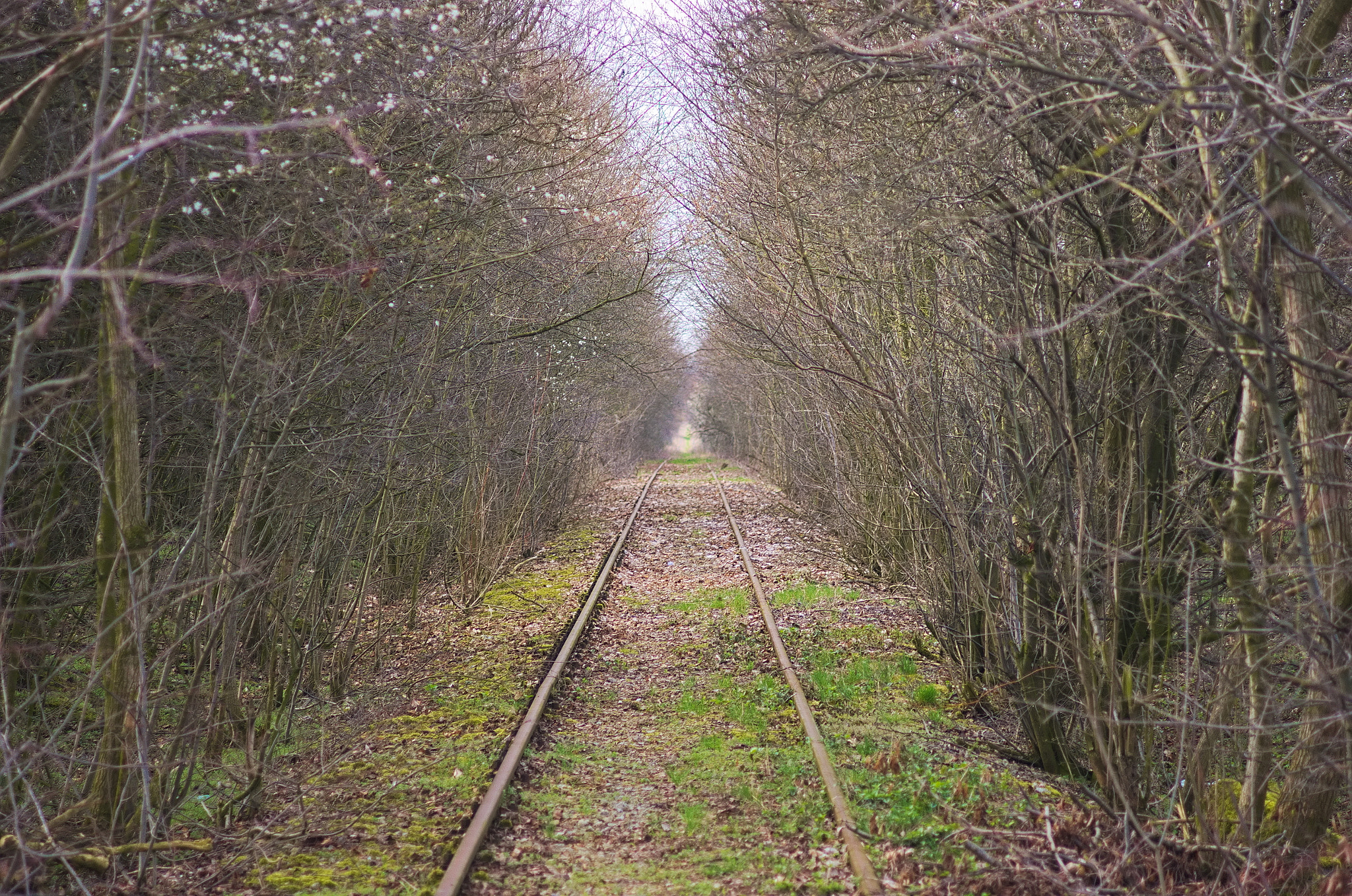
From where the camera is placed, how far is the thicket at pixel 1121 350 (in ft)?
14.5

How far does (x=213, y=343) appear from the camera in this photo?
6.64 metres

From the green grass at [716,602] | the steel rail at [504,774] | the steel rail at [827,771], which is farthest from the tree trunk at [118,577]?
the green grass at [716,602]

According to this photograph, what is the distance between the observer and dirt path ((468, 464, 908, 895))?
212 inches

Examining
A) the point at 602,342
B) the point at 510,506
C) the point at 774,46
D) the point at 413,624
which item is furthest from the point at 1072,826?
the point at 602,342

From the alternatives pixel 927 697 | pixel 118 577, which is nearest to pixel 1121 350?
pixel 927 697

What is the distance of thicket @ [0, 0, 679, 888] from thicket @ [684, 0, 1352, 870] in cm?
240

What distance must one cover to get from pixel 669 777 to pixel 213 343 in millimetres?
3986

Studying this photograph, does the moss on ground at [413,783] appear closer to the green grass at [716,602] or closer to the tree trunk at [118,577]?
the tree trunk at [118,577]

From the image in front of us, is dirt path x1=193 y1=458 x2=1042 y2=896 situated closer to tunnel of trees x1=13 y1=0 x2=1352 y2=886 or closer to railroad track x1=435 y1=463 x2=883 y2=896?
railroad track x1=435 y1=463 x2=883 y2=896

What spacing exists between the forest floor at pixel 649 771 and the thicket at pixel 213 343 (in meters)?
0.62

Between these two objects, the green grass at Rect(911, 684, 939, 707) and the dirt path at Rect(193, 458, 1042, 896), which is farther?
the green grass at Rect(911, 684, 939, 707)

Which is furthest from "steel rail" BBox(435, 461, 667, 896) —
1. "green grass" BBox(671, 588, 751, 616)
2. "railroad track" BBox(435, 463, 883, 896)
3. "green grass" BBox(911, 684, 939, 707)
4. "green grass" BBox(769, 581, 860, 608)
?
"green grass" BBox(911, 684, 939, 707)

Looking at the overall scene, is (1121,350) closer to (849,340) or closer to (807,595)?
(849,340)

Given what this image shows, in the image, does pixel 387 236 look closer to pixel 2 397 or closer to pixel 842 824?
pixel 2 397
